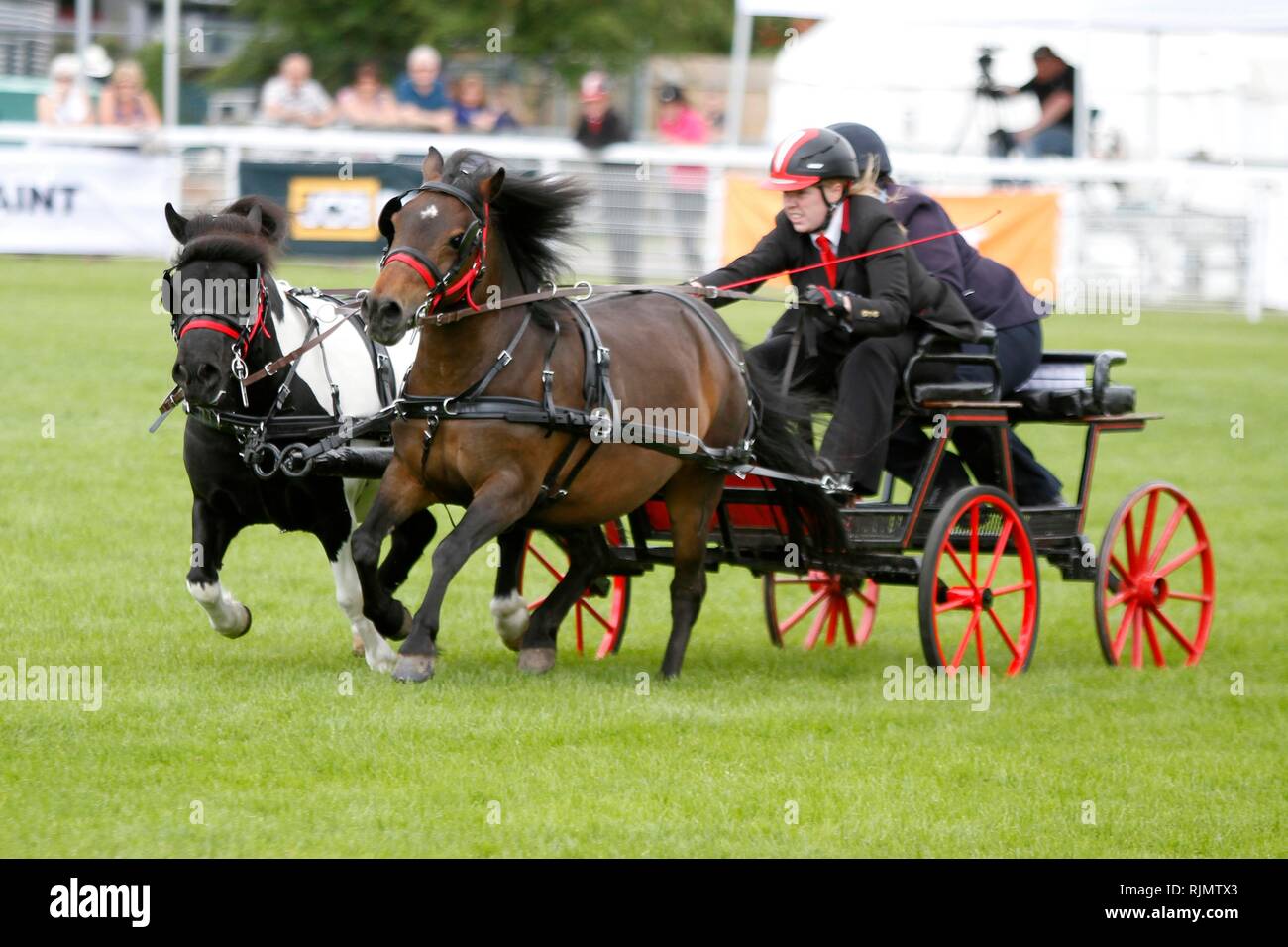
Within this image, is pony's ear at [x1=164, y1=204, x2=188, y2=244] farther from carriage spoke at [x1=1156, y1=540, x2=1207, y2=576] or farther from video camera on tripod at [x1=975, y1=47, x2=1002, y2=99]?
video camera on tripod at [x1=975, y1=47, x2=1002, y2=99]

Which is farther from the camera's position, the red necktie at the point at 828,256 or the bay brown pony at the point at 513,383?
the red necktie at the point at 828,256

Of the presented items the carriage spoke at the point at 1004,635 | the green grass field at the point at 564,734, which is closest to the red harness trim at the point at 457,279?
the green grass field at the point at 564,734

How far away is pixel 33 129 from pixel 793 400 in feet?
41.6

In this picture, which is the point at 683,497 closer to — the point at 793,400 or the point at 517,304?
the point at 793,400

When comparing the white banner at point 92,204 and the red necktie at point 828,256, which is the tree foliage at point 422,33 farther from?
the red necktie at point 828,256

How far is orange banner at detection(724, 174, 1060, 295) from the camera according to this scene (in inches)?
737

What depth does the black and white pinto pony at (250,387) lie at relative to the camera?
255 inches

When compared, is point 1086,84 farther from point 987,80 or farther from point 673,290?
point 673,290

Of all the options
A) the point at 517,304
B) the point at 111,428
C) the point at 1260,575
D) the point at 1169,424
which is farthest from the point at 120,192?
the point at 517,304

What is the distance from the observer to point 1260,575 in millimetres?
10883

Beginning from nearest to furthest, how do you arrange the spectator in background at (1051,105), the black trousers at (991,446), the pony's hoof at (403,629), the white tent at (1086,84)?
the pony's hoof at (403,629) < the black trousers at (991,446) < the spectator in background at (1051,105) < the white tent at (1086,84)

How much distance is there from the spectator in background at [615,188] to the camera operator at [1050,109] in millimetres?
3825

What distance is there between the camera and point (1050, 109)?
19.9 meters

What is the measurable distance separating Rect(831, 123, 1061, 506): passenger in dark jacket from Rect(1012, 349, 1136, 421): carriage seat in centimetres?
10
